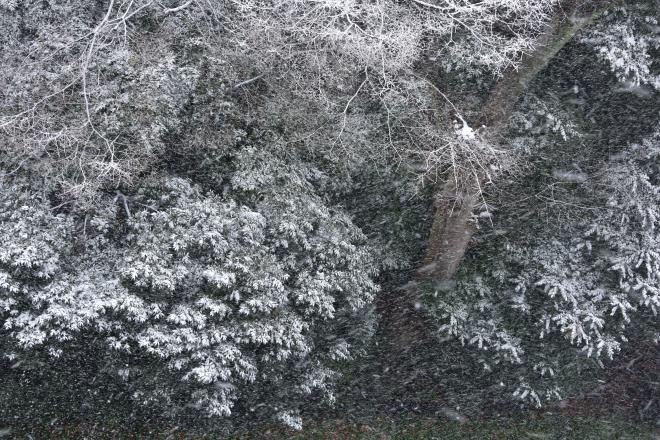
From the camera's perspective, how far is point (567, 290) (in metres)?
9.62

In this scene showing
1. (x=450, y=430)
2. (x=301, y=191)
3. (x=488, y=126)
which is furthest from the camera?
(x=450, y=430)

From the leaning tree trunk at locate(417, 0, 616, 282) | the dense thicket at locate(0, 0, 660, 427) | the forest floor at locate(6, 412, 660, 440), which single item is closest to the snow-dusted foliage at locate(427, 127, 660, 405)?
the dense thicket at locate(0, 0, 660, 427)

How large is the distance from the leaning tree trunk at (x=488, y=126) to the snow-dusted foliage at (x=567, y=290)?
44 cm

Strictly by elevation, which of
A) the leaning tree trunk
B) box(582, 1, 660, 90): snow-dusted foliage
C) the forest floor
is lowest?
the forest floor

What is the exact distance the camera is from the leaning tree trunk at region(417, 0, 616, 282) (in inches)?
360

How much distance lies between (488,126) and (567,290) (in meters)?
2.78

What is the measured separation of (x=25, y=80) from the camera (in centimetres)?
806

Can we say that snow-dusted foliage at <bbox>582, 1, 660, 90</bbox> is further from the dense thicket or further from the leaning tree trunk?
the leaning tree trunk

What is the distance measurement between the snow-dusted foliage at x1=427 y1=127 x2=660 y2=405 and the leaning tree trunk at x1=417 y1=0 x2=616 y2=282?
1.45 feet

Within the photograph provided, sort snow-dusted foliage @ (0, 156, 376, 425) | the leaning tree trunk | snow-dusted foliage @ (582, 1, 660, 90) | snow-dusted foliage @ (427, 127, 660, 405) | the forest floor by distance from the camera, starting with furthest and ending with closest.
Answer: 1. snow-dusted foliage @ (427, 127, 660, 405)
2. the leaning tree trunk
3. the forest floor
4. snow-dusted foliage @ (582, 1, 660, 90)
5. snow-dusted foliage @ (0, 156, 376, 425)

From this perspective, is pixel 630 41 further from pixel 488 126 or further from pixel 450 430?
pixel 450 430

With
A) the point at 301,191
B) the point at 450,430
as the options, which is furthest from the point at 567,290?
the point at 301,191

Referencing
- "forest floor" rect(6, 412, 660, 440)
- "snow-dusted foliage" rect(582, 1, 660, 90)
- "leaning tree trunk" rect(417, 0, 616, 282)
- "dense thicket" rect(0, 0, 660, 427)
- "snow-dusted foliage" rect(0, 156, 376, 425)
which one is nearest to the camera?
"snow-dusted foliage" rect(0, 156, 376, 425)

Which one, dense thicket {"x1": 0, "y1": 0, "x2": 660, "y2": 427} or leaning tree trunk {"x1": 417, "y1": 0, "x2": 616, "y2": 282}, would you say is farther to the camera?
leaning tree trunk {"x1": 417, "y1": 0, "x2": 616, "y2": 282}
